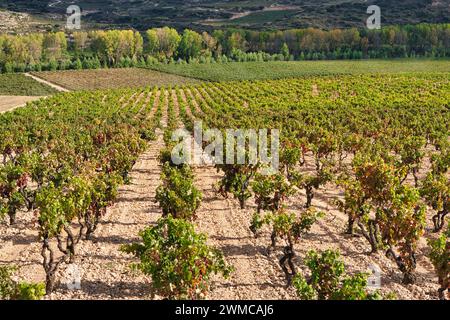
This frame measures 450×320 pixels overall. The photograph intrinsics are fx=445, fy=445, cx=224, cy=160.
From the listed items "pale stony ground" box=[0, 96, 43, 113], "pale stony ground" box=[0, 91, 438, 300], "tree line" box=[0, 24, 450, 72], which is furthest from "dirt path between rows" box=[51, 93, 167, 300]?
"tree line" box=[0, 24, 450, 72]

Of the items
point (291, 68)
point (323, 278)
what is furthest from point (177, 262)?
point (291, 68)

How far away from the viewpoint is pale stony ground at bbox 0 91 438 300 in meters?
17.0

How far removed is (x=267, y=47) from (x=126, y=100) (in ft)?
347

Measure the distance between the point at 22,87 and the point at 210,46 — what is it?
80.4m

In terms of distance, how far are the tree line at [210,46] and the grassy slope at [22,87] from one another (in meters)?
17.3

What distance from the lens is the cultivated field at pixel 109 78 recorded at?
114 m

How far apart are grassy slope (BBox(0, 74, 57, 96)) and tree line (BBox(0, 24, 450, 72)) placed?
1734cm

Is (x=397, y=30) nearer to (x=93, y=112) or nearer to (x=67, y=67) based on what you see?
(x=67, y=67)

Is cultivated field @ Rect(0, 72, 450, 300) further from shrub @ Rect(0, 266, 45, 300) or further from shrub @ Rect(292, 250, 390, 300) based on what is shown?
shrub @ Rect(0, 266, 45, 300)

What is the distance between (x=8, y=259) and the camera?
19.6 m

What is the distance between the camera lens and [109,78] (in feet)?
397

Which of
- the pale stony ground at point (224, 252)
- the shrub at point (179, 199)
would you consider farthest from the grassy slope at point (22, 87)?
the shrub at point (179, 199)

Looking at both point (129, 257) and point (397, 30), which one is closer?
point (129, 257)
